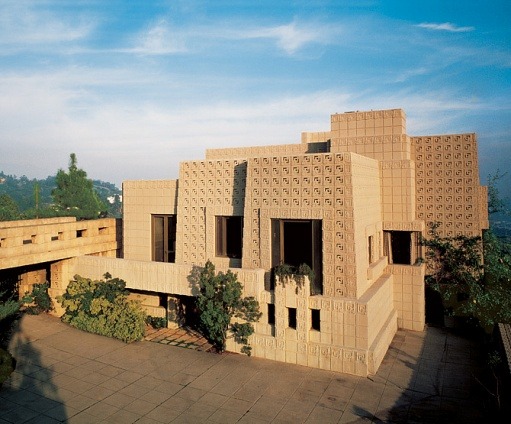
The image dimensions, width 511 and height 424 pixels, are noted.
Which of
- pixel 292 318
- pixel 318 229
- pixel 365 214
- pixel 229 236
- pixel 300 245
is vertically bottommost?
pixel 292 318

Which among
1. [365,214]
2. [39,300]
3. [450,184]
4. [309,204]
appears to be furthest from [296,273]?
[39,300]

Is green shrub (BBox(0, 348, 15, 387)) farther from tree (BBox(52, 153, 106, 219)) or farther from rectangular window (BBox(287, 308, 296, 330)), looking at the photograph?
tree (BBox(52, 153, 106, 219))

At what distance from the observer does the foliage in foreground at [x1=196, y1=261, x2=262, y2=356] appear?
1368 cm

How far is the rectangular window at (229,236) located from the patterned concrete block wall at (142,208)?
123 inches

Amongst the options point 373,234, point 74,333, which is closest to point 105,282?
point 74,333

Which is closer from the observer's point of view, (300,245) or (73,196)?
(300,245)

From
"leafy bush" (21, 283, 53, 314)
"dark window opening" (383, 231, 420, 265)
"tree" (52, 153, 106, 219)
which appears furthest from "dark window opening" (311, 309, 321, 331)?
"tree" (52, 153, 106, 219)

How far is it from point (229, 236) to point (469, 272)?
10.8 m

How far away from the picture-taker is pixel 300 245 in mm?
14312

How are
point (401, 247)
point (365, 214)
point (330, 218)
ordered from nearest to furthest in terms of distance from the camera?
point (330, 218) → point (365, 214) → point (401, 247)

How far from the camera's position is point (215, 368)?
12953mm

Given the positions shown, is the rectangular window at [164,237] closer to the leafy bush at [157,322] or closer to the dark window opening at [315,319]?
the leafy bush at [157,322]

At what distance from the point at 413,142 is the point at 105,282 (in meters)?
15.6

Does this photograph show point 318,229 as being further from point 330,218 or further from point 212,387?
point 212,387
